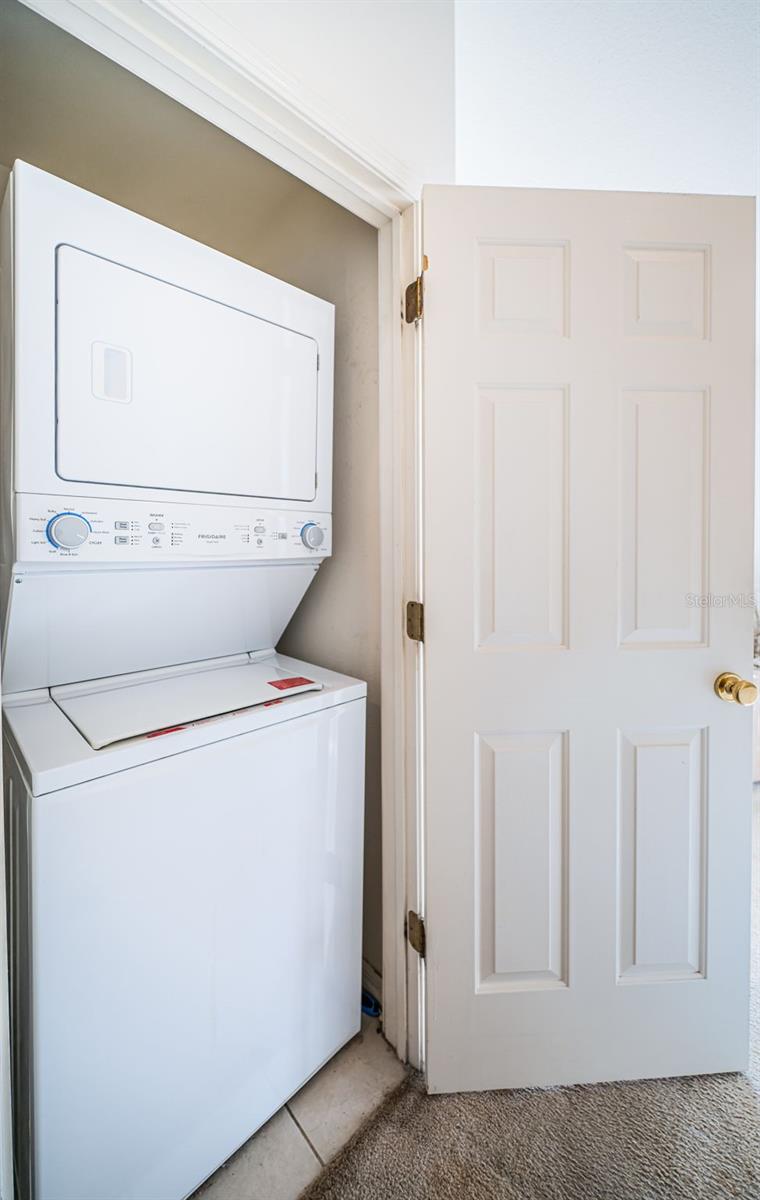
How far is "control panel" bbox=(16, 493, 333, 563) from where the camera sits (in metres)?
0.97

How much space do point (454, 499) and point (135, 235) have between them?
876mm

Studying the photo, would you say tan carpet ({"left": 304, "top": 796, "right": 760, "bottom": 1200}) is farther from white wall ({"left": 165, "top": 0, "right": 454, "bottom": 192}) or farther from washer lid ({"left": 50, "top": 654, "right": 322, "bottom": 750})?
white wall ({"left": 165, "top": 0, "right": 454, "bottom": 192})

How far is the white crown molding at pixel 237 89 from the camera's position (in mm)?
894

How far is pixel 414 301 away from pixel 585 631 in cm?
95

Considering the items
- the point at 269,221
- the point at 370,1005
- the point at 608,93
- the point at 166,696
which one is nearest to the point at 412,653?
the point at 166,696

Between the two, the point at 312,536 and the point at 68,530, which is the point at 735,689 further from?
the point at 68,530

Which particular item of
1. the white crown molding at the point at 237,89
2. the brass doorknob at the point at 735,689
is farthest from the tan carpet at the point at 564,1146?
the white crown molding at the point at 237,89

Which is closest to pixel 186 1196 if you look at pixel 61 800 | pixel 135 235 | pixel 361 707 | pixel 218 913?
pixel 218 913

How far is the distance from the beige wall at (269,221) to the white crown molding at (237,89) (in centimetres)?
27

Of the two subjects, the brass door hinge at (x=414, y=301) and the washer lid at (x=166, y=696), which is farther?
the brass door hinge at (x=414, y=301)

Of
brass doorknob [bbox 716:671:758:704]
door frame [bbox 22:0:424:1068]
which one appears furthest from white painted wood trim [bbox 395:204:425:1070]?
brass doorknob [bbox 716:671:758:704]

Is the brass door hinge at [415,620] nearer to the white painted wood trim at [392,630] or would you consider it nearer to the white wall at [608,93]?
the white painted wood trim at [392,630]

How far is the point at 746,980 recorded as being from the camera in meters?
1.41

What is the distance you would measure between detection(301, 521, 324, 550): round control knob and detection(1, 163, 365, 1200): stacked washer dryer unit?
0.4 inches
